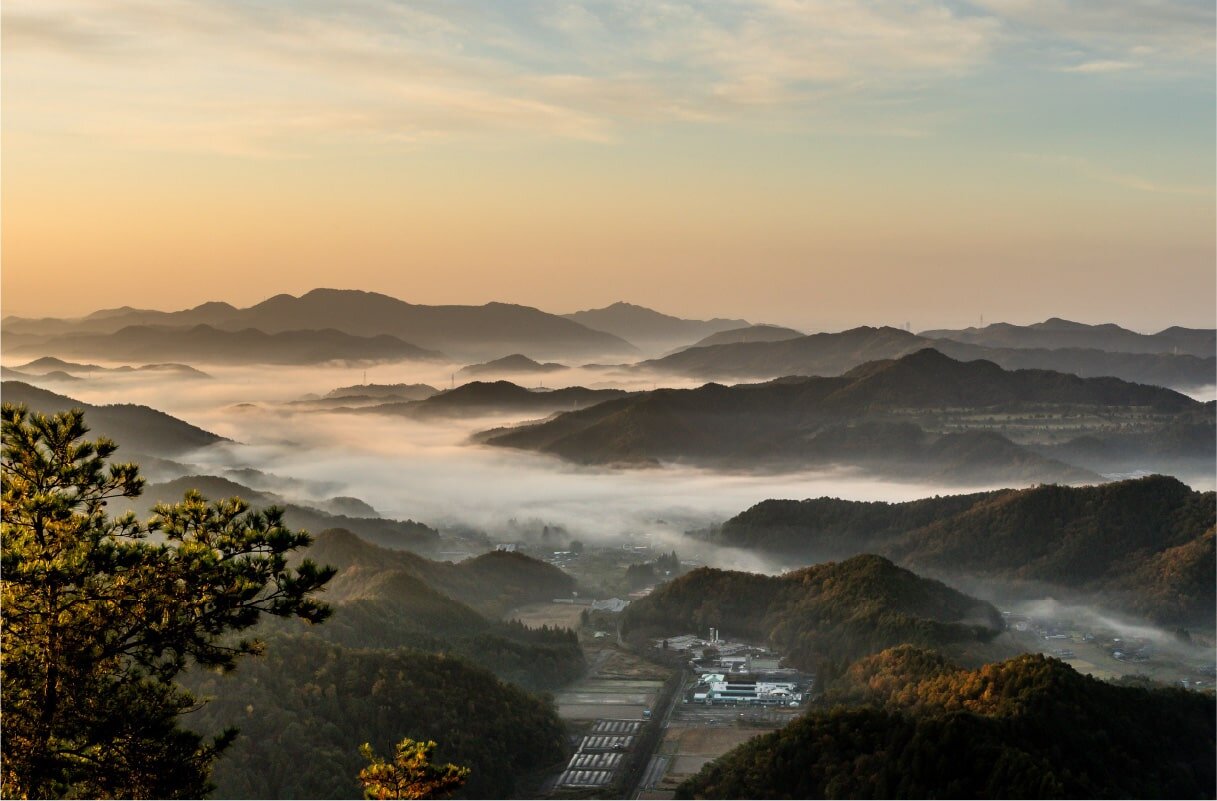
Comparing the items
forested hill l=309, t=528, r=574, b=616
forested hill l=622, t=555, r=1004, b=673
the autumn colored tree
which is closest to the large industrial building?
forested hill l=622, t=555, r=1004, b=673

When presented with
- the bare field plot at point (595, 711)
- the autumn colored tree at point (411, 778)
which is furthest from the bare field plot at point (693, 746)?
the autumn colored tree at point (411, 778)

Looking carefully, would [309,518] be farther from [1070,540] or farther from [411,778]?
[411,778]

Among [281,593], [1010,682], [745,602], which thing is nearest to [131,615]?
[281,593]

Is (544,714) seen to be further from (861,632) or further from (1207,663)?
(1207,663)

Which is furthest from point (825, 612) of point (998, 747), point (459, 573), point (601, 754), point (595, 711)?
point (998, 747)

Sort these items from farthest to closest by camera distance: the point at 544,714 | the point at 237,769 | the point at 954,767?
1. the point at 544,714
2. the point at 237,769
3. the point at 954,767

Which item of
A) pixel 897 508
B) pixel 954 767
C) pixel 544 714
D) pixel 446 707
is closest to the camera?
pixel 954 767
